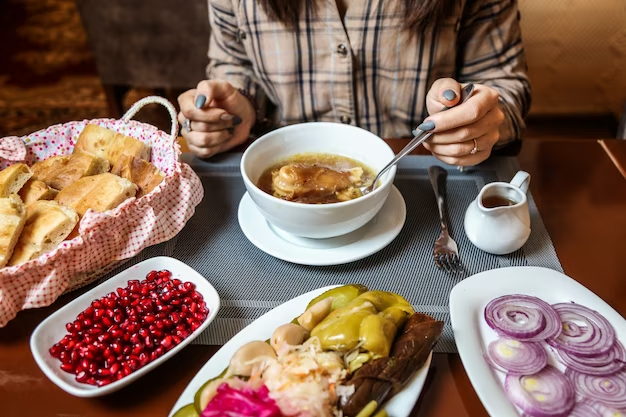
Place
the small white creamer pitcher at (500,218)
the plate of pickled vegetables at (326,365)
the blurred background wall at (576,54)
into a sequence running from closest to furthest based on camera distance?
the plate of pickled vegetables at (326,365) < the small white creamer pitcher at (500,218) < the blurred background wall at (576,54)

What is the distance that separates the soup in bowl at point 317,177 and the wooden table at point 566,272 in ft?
0.83

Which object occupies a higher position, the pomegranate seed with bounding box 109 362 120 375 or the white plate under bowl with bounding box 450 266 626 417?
the pomegranate seed with bounding box 109 362 120 375

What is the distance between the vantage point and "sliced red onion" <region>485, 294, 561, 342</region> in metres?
1.01

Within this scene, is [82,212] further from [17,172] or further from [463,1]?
[463,1]

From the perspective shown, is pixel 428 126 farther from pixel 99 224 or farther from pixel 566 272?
Result: pixel 99 224

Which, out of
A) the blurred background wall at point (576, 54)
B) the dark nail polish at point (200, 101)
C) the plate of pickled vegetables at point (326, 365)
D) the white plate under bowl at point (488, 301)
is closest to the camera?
the plate of pickled vegetables at point (326, 365)

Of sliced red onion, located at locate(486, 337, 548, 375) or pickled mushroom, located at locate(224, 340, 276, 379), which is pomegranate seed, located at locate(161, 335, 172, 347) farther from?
sliced red onion, located at locate(486, 337, 548, 375)

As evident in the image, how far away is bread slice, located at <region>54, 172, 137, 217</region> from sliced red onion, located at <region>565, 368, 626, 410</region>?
103 centimetres

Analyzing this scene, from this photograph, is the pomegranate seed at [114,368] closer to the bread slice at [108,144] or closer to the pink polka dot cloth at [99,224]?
the pink polka dot cloth at [99,224]

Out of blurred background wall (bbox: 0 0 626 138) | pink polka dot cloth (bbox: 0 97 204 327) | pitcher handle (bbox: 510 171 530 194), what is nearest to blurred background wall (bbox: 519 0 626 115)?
blurred background wall (bbox: 0 0 626 138)

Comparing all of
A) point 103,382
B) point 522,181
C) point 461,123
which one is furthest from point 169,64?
point 103,382

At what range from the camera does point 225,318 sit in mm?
1104

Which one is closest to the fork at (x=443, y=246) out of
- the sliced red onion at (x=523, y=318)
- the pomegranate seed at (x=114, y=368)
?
the sliced red onion at (x=523, y=318)

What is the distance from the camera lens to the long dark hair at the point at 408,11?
1530 mm
